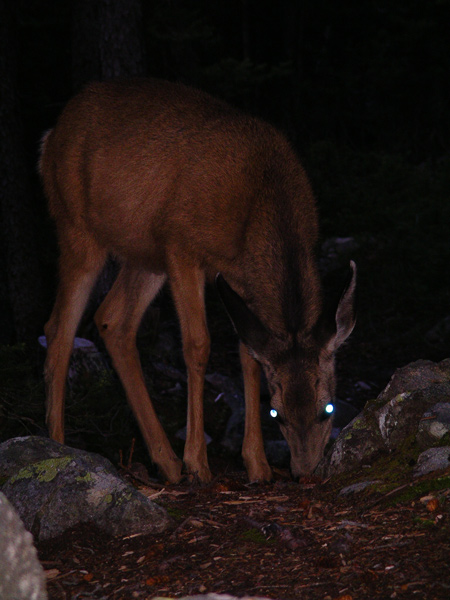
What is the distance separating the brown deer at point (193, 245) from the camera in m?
5.73

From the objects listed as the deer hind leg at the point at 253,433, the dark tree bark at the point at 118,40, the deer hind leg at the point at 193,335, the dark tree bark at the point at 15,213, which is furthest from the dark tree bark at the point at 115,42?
the deer hind leg at the point at 253,433

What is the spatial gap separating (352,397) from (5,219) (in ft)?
16.1

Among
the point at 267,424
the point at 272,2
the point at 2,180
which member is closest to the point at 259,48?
the point at 272,2

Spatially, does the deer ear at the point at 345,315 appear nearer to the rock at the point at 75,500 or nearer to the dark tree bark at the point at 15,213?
the rock at the point at 75,500

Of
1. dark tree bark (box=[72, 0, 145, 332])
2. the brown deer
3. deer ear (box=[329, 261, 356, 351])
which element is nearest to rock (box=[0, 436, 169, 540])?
the brown deer

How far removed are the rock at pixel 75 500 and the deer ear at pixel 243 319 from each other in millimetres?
1474

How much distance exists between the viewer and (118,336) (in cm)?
767

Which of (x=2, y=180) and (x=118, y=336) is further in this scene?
(x=2, y=180)

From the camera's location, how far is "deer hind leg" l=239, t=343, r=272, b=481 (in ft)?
21.2

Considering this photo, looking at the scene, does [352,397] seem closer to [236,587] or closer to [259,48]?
[236,587]

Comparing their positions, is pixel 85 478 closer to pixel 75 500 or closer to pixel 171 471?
pixel 75 500

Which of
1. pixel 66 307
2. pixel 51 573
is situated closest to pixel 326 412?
pixel 51 573

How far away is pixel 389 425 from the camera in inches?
191

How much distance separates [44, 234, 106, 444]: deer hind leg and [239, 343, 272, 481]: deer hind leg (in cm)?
162
